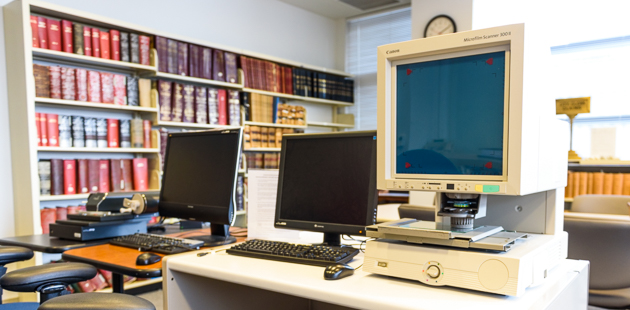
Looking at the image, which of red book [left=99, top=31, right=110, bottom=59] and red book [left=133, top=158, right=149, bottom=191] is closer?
red book [left=99, top=31, right=110, bottom=59]

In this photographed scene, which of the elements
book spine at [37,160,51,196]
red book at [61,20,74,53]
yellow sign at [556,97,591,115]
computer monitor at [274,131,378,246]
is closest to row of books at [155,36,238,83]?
red book at [61,20,74,53]

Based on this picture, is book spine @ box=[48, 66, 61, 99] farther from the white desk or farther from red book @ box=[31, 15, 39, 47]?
the white desk

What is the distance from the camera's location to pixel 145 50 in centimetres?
346

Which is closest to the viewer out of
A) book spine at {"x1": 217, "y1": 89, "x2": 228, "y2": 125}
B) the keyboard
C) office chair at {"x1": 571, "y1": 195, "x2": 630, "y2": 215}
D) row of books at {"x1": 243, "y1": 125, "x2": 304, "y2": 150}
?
the keyboard

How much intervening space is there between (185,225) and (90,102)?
149 centimetres

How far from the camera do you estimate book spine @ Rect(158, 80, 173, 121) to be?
3.57 metres

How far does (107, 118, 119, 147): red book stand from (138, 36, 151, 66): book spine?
0.50 meters

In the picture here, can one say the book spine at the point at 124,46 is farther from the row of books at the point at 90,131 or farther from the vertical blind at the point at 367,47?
the vertical blind at the point at 367,47

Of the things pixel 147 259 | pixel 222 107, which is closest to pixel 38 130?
pixel 222 107

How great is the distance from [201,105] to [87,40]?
1023mm

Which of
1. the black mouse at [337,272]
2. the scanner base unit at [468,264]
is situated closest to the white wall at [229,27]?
the black mouse at [337,272]

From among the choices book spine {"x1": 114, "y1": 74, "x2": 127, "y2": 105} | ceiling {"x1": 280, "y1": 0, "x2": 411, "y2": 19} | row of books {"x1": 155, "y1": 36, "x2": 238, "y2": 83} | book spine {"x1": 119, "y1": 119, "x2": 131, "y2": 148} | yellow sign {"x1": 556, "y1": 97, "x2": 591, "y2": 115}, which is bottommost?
book spine {"x1": 119, "y1": 119, "x2": 131, "y2": 148}

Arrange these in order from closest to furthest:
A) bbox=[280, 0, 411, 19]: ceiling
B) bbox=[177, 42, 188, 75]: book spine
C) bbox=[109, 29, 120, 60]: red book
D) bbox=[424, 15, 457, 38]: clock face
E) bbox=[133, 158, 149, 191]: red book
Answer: bbox=[109, 29, 120, 60]: red book
bbox=[133, 158, 149, 191]: red book
bbox=[177, 42, 188, 75]: book spine
bbox=[424, 15, 457, 38]: clock face
bbox=[280, 0, 411, 19]: ceiling

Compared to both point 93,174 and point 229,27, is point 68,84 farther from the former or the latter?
point 229,27
